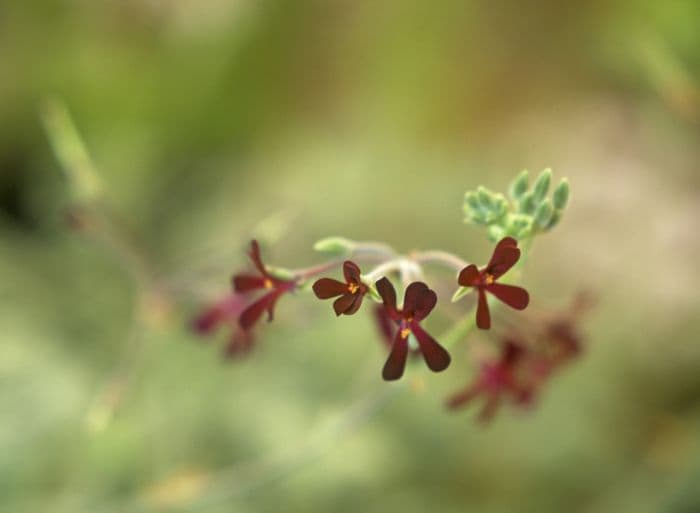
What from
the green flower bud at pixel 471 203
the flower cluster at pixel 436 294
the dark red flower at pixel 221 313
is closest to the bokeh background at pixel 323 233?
the dark red flower at pixel 221 313

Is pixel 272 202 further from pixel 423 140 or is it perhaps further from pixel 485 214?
pixel 485 214

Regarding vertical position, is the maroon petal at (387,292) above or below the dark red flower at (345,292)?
below

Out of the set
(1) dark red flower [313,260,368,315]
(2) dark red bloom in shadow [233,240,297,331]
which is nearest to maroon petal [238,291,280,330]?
(2) dark red bloom in shadow [233,240,297,331]

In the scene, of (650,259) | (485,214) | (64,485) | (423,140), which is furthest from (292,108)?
(485,214)

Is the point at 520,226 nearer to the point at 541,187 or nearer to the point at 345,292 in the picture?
the point at 541,187

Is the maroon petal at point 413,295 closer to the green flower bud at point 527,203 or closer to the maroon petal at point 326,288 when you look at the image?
the maroon petal at point 326,288

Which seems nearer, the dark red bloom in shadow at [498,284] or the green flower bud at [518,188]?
the dark red bloom in shadow at [498,284]

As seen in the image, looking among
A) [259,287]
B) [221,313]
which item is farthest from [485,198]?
[221,313]
